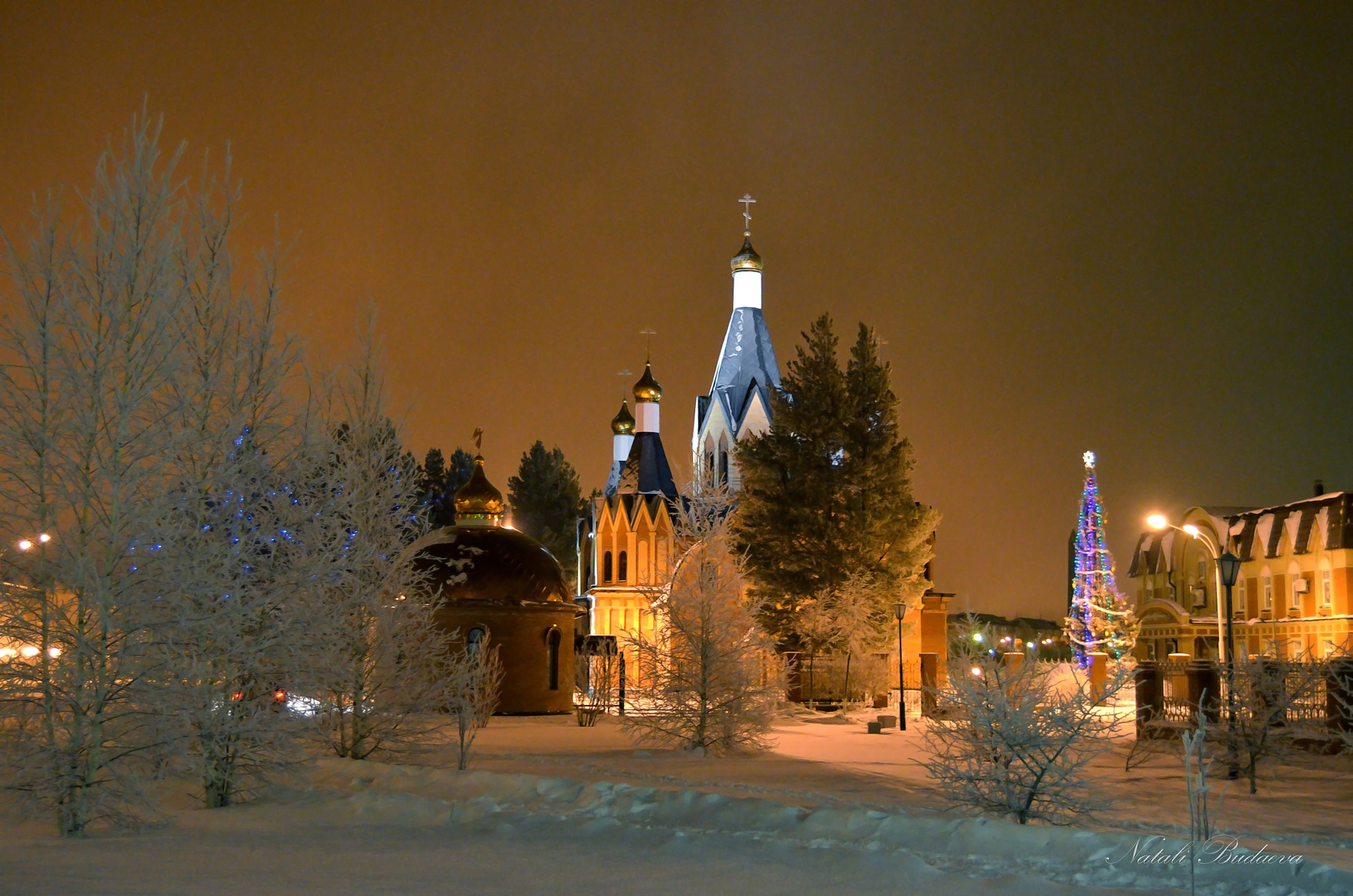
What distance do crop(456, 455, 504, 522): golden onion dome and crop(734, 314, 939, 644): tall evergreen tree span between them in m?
10.2

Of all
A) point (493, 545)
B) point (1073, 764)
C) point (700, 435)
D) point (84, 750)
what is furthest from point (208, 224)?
point (700, 435)

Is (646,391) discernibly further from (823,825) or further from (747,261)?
(823,825)

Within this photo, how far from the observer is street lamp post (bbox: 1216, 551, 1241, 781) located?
15.4 m

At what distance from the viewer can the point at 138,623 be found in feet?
34.1

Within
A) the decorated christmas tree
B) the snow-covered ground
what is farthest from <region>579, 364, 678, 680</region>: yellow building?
the snow-covered ground

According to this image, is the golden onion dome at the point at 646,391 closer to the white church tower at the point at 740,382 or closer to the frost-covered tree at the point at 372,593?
the white church tower at the point at 740,382

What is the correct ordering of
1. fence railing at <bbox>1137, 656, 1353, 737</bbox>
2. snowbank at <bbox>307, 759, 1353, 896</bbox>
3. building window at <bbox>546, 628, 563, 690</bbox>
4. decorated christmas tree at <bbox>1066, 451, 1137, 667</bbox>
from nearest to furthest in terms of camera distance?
snowbank at <bbox>307, 759, 1353, 896</bbox>
fence railing at <bbox>1137, 656, 1353, 737</bbox>
building window at <bbox>546, 628, 563, 690</bbox>
decorated christmas tree at <bbox>1066, 451, 1137, 667</bbox>

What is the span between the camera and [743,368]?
5231 centimetres

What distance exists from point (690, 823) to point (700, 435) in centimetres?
4268

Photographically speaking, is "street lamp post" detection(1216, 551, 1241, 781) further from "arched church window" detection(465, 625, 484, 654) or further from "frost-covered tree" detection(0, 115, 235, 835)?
"arched church window" detection(465, 625, 484, 654)

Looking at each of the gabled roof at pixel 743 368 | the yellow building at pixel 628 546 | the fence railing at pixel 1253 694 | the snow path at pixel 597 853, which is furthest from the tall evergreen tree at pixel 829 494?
the snow path at pixel 597 853

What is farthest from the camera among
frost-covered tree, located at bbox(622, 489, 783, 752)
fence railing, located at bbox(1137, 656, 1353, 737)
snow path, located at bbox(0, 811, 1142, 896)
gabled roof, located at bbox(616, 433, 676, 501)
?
gabled roof, located at bbox(616, 433, 676, 501)

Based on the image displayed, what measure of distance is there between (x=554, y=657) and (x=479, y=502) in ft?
16.2

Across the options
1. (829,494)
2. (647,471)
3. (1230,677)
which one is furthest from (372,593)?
(647,471)
